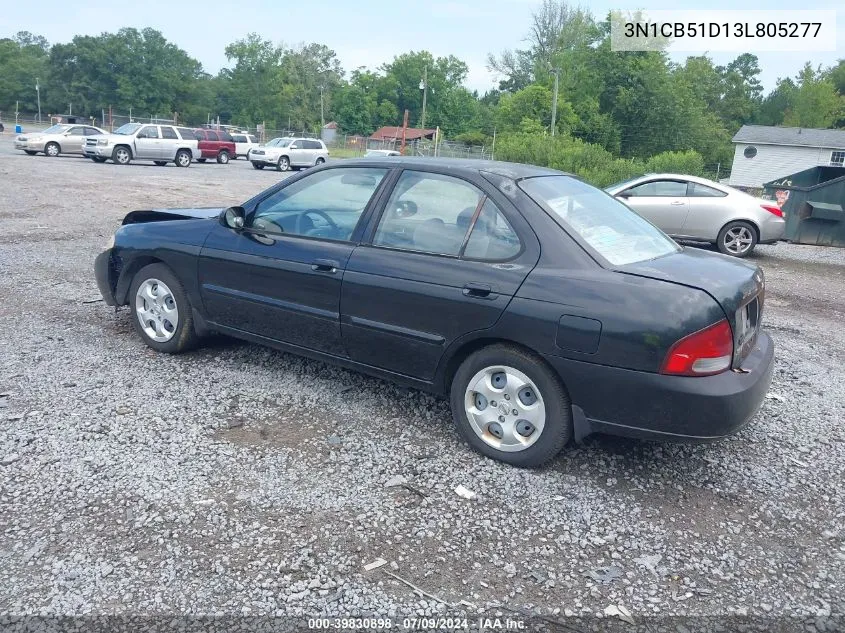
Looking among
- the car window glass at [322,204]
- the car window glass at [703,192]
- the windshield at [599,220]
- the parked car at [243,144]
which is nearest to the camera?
the windshield at [599,220]

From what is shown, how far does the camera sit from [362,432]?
411 centimetres

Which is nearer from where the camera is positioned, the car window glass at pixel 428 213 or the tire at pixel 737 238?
the car window glass at pixel 428 213

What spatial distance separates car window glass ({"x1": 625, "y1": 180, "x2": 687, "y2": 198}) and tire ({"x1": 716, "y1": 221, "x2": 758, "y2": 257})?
96 cm

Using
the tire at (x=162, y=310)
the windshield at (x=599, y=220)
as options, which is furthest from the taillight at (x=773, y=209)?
the tire at (x=162, y=310)

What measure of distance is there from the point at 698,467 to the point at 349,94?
8674cm

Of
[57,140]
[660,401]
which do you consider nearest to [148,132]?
[57,140]

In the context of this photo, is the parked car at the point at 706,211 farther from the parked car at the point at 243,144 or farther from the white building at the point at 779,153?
the white building at the point at 779,153

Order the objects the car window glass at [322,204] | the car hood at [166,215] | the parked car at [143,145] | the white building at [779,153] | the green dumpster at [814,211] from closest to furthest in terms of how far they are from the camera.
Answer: the car window glass at [322,204] < the car hood at [166,215] < the green dumpster at [814,211] < the parked car at [143,145] < the white building at [779,153]

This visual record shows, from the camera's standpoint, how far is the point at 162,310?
17.0 ft

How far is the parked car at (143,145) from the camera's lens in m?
27.2

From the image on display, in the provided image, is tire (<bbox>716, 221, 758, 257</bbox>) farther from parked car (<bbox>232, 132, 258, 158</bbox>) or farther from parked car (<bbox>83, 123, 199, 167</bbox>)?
parked car (<bbox>232, 132, 258, 158</bbox>)

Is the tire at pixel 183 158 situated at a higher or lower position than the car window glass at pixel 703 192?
higher

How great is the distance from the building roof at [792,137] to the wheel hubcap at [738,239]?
141 ft

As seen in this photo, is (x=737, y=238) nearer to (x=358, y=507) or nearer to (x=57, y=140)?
(x=358, y=507)
